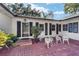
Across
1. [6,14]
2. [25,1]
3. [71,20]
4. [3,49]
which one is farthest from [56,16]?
[3,49]

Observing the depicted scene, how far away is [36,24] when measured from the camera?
4.27 m

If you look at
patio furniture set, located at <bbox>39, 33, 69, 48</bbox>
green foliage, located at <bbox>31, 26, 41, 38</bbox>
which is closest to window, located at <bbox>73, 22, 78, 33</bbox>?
patio furniture set, located at <bbox>39, 33, 69, 48</bbox>

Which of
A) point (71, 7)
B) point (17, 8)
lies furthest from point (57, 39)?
point (17, 8)

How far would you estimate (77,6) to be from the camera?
13.6ft

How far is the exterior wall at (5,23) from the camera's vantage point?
418 cm

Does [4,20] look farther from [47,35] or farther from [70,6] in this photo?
[70,6]

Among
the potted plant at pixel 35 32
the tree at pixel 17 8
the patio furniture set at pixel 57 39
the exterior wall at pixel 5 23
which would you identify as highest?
the tree at pixel 17 8

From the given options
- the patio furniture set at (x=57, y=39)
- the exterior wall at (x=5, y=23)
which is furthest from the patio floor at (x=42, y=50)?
the exterior wall at (x=5, y=23)

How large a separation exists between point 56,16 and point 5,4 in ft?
3.66

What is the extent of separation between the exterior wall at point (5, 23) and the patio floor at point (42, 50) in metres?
0.42

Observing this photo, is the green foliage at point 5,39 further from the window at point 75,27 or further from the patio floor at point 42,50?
the window at point 75,27

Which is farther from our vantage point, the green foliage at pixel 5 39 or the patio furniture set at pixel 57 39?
the patio furniture set at pixel 57 39

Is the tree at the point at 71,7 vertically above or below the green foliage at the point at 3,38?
above

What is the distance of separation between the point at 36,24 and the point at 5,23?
662mm
